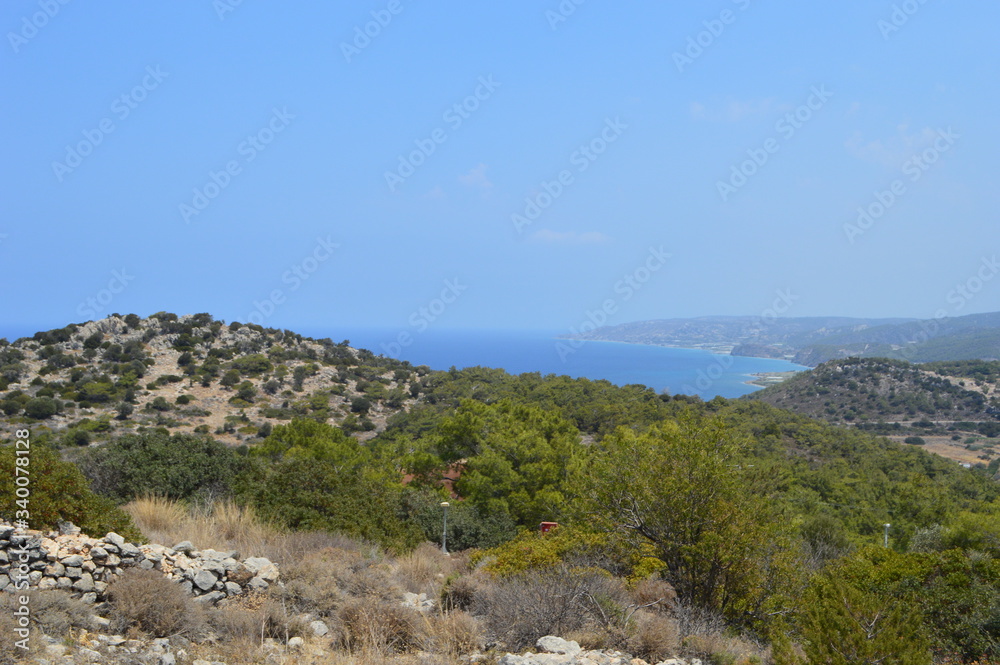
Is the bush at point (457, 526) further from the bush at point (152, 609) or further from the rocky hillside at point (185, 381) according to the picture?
the rocky hillside at point (185, 381)

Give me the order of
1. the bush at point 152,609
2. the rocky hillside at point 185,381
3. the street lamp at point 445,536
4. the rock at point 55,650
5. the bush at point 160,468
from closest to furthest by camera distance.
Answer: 1. the rock at point 55,650
2. the bush at point 152,609
3. the bush at point 160,468
4. the street lamp at point 445,536
5. the rocky hillside at point 185,381

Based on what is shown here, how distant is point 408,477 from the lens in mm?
21203

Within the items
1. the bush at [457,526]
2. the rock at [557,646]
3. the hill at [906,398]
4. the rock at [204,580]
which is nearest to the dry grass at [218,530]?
the rock at [204,580]

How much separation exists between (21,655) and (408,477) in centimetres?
1694

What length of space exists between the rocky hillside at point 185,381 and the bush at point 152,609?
23.8m

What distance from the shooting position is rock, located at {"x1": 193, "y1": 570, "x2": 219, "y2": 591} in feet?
21.5

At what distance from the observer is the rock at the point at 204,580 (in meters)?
6.55

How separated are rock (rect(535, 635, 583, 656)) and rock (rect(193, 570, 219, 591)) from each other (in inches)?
137

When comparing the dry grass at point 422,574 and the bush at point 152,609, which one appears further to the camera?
the dry grass at point 422,574

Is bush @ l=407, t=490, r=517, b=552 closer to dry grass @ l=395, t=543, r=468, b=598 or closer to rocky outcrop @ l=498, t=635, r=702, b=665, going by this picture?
dry grass @ l=395, t=543, r=468, b=598

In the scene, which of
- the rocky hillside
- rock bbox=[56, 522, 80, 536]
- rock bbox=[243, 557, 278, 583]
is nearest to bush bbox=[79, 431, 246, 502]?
rock bbox=[56, 522, 80, 536]

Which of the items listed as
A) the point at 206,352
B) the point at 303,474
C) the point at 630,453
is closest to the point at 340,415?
the point at 206,352

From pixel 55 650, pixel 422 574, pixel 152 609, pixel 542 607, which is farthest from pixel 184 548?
pixel 542 607

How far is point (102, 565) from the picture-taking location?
6.16m
